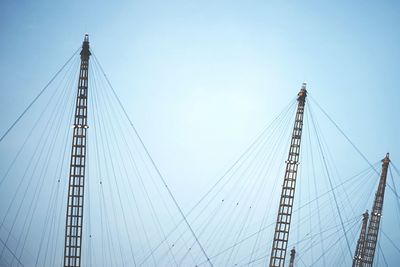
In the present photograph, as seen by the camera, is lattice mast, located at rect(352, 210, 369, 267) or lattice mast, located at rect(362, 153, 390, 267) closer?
lattice mast, located at rect(362, 153, 390, 267)

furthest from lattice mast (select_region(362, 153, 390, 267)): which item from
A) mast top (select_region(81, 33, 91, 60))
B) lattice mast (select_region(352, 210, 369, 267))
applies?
mast top (select_region(81, 33, 91, 60))

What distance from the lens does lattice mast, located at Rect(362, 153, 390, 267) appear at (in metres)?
43.7

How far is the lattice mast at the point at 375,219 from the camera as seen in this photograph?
43.7 metres

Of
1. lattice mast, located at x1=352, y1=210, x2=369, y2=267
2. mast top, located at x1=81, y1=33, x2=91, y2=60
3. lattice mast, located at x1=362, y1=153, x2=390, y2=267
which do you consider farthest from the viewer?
lattice mast, located at x1=352, y1=210, x2=369, y2=267

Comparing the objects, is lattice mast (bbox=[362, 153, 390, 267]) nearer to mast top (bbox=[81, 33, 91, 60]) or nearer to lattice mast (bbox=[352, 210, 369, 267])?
lattice mast (bbox=[352, 210, 369, 267])

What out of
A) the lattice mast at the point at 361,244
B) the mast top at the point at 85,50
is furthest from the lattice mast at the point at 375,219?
the mast top at the point at 85,50

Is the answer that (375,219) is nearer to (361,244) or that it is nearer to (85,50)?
(361,244)

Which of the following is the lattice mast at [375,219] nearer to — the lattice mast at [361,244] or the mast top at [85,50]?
the lattice mast at [361,244]

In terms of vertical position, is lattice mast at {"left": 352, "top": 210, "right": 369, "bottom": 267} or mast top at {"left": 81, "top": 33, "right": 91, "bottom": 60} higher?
mast top at {"left": 81, "top": 33, "right": 91, "bottom": 60}

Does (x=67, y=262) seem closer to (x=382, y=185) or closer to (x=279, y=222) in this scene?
(x=279, y=222)

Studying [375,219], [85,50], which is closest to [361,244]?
[375,219]

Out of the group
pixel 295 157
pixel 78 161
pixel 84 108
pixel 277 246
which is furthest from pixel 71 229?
pixel 295 157

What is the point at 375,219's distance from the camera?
44469 mm

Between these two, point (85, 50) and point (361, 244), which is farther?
point (361, 244)
